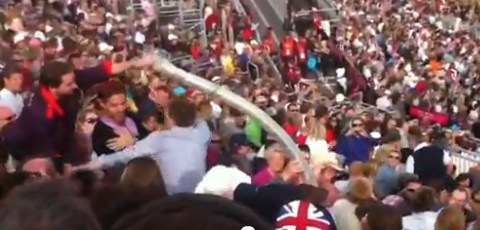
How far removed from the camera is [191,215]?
5.78 ft

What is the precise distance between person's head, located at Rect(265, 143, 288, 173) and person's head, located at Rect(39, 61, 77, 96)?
3.82ft

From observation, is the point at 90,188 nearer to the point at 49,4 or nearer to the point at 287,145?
the point at 287,145

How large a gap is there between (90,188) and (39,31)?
8.21m

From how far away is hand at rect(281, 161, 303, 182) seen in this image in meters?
4.60

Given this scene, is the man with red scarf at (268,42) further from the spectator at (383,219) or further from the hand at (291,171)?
the spectator at (383,219)

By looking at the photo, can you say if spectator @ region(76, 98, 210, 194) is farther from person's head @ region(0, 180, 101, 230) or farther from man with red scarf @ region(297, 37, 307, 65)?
man with red scarf @ region(297, 37, 307, 65)

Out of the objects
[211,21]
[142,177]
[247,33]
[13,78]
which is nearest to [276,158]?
[142,177]

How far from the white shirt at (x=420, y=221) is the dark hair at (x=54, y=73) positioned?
7.35 feet

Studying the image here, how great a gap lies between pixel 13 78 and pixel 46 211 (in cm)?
493

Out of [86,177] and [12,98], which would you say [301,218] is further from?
[12,98]

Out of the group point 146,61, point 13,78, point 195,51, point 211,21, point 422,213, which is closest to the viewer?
point 146,61

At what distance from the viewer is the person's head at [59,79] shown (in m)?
4.30

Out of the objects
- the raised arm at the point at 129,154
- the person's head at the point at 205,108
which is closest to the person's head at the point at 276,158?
the raised arm at the point at 129,154

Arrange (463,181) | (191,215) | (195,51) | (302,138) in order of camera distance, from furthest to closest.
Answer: (195,51), (302,138), (463,181), (191,215)
